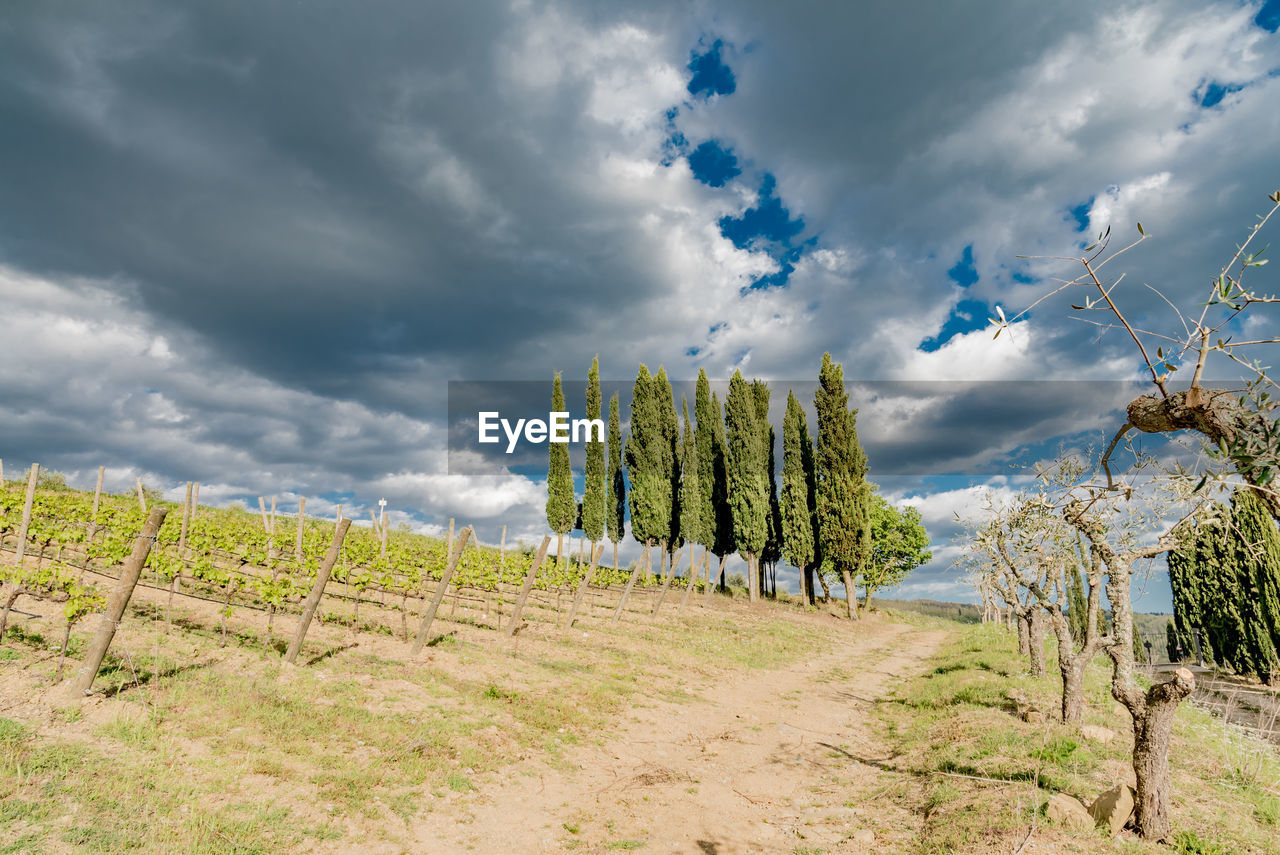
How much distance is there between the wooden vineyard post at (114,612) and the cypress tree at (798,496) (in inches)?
1382

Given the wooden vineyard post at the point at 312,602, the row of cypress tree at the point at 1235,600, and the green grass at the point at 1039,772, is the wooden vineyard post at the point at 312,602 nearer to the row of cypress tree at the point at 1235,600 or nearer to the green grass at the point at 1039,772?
the green grass at the point at 1039,772

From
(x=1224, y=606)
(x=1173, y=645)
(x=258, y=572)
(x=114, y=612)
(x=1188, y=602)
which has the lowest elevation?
(x=1173, y=645)

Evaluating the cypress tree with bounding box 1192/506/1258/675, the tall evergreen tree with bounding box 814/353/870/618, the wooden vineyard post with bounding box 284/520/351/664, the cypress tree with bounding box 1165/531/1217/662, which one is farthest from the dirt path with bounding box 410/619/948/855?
the cypress tree with bounding box 1165/531/1217/662

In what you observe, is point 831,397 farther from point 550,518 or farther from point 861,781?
point 861,781

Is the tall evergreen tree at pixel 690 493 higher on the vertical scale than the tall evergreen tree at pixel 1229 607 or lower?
higher

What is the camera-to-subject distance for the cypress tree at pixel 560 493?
1612 inches

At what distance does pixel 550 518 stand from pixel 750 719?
99.9 ft

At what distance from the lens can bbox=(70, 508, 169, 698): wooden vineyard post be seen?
7809 mm

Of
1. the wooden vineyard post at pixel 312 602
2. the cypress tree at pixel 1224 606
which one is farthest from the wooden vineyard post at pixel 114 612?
the cypress tree at pixel 1224 606

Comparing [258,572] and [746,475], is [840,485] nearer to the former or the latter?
[746,475]

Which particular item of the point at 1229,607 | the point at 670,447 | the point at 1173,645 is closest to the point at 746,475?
the point at 670,447

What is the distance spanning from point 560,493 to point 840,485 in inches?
757

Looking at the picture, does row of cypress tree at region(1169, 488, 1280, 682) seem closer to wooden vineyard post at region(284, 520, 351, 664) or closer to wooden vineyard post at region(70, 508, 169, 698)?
wooden vineyard post at region(284, 520, 351, 664)

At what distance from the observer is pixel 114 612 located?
26.6 feet
